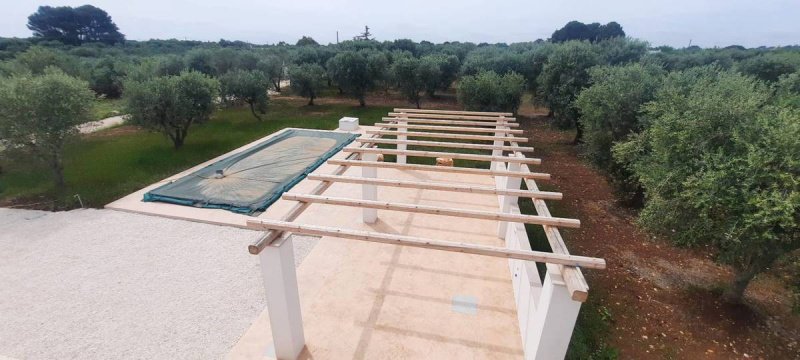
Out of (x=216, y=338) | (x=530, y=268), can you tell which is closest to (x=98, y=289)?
(x=216, y=338)

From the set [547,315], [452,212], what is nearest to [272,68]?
[452,212]

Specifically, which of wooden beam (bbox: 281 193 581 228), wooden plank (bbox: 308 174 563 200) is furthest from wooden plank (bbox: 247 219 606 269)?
wooden plank (bbox: 308 174 563 200)

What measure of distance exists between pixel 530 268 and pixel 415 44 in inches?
2417

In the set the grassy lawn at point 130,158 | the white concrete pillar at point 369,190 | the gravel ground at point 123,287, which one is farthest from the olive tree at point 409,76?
the gravel ground at point 123,287

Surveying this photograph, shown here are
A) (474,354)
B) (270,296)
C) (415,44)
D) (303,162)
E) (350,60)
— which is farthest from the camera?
(415,44)

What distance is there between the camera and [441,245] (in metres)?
5.52

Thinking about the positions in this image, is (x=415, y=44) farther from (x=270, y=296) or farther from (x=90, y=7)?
(x=90, y=7)

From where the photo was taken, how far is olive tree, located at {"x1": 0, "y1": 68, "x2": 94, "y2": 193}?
13.7m

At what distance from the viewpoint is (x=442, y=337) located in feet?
24.1

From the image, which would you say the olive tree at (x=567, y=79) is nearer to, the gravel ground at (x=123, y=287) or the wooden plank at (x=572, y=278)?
the wooden plank at (x=572, y=278)

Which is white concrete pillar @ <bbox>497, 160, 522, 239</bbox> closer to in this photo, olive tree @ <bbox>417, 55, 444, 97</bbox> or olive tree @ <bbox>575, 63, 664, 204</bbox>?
olive tree @ <bbox>575, 63, 664, 204</bbox>

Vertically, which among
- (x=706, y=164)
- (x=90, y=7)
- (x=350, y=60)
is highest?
(x=90, y=7)

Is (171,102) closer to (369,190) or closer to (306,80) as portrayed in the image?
(369,190)

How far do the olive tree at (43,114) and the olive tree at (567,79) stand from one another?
2626cm
